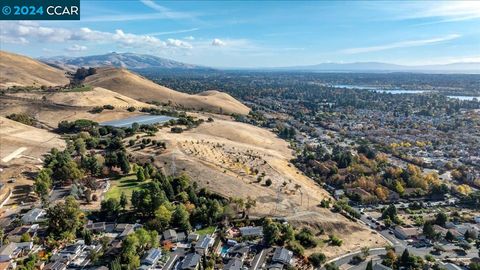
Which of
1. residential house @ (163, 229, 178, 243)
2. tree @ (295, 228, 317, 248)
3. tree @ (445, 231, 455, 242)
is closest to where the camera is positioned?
residential house @ (163, 229, 178, 243)

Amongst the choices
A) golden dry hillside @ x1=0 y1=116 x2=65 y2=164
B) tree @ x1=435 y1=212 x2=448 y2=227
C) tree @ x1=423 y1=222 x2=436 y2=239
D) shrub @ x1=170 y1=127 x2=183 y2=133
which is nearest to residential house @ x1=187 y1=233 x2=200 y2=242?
tree @ x1=423 y1=222 x2=436 y2=239

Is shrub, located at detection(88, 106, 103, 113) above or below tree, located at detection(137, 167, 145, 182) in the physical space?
above

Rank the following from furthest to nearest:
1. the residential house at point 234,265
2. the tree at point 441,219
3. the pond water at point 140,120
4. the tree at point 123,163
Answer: the pond water at point 140,120 → the tree at point 123,163 → the tree at point 441,219 → the residential house at point 234,265

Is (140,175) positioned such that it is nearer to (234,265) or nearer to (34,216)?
(34,216)

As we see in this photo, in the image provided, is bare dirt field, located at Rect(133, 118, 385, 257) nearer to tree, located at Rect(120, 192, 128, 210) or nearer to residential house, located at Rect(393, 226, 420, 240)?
residential house, located at Rect(393, 226, 420, 240)

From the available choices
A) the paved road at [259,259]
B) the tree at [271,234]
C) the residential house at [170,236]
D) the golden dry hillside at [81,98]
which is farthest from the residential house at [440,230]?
the golden dry hillside at [81,98]

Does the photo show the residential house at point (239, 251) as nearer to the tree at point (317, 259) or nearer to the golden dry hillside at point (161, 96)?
the tree at point (317, 259)

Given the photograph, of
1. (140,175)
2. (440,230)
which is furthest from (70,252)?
(440,230)
